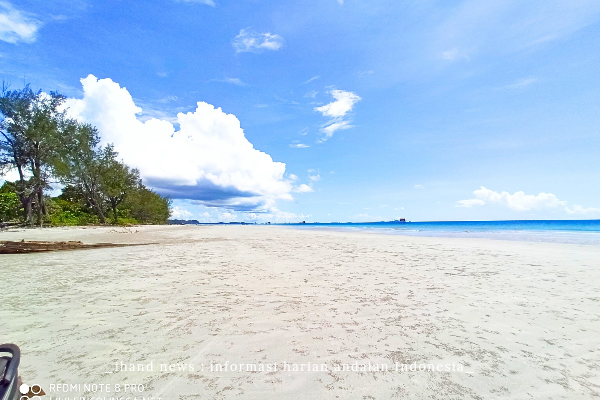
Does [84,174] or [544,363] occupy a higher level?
[84,174]

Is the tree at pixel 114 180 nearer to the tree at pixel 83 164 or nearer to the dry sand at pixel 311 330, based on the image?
the tree at pixel 83 164

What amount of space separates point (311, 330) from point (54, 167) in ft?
131

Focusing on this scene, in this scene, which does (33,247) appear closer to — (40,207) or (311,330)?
(311,330)

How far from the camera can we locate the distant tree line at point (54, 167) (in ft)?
95.4

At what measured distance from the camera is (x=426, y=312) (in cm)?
492

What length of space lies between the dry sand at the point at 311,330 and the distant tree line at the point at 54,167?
104 ft

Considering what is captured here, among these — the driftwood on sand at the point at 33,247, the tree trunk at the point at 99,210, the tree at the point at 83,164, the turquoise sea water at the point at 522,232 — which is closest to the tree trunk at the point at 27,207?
the tree at the point at 83,164

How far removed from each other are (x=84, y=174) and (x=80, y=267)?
4182cm

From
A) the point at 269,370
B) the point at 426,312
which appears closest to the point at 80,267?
the point at 269,370

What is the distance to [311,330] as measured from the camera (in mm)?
4137

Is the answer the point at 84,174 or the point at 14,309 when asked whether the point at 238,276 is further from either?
the point at 84,174

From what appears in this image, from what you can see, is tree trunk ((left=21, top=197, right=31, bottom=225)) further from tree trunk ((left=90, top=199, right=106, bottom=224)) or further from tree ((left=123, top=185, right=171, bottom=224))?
tree ((left=123, top=185, right=171, bottom=224))

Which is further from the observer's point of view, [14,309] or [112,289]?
[112,289]

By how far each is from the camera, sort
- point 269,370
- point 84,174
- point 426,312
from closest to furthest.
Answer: point 269,370 → point 426,312 → point 84,174
